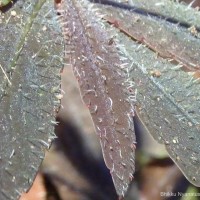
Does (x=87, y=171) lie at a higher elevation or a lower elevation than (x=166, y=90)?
lower

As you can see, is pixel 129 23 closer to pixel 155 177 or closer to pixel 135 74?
pixel 135 74

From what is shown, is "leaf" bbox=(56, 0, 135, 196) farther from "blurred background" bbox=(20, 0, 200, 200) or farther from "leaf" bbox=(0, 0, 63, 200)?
"blurred background" bbox=(20, 0, 200, 200)

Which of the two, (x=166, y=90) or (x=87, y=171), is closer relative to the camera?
(x=166, y=90)

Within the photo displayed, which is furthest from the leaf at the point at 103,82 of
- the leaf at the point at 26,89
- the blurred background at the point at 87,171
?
the blurred background at the point at 87,171

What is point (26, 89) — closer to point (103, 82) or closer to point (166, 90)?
point (103, 82)

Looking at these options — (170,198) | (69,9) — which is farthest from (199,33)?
(170,198)

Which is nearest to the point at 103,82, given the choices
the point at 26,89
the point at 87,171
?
the point at 26,89
